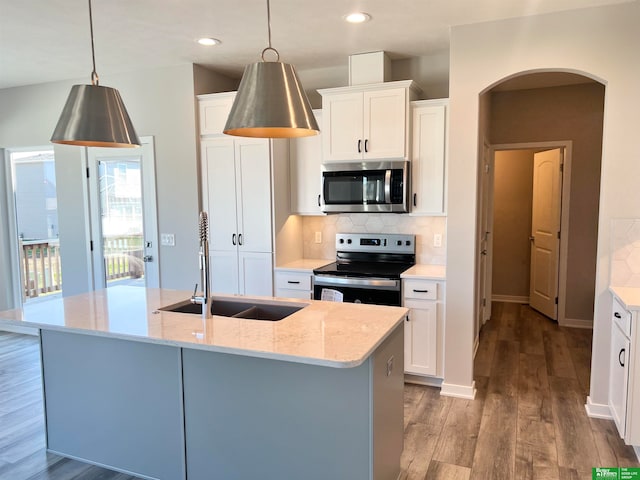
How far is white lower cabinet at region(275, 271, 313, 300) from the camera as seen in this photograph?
405 centimetres

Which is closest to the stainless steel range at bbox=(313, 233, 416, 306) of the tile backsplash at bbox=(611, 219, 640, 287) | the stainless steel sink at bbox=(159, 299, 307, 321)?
the stainless steel sink at bbox=(159, 299, 307, 321)

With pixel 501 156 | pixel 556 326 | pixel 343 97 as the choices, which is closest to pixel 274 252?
pixel 343 97

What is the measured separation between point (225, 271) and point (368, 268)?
137 centimetres

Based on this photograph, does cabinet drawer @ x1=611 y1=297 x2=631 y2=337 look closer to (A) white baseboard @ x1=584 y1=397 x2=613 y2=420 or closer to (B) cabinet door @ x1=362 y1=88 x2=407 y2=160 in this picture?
(A) white baseboard @ x1=584 y1=397 x2=613 y2=420

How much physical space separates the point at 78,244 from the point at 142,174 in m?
1.12

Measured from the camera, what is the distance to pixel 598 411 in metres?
3.18

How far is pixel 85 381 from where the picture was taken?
2596mm

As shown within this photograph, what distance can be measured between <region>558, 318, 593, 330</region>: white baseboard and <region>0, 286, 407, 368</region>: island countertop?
3840 millimetres

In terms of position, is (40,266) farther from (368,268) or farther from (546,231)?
(546,231)

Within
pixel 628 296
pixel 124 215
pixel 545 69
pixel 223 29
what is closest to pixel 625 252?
pixel 628 296

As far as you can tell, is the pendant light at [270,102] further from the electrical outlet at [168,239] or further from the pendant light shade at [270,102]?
the electrical outlet at [168,239]

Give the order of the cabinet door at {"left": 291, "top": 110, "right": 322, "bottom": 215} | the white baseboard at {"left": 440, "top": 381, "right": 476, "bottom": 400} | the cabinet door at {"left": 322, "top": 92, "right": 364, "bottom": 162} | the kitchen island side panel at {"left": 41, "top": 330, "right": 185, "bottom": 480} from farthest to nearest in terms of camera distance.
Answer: the cabinet door at {"left": 291, "top": 110, "right": 322, "bottom": 215}
the cabinet door at {"left": 322, "top": 92, "right": 364, "bottom": 162}
the white baseboard at {"left": 440, "top": 381, "right": 476, "bottom": 400}
the kitchen island side panel at {"left": 41, "top": 330, "right": 185, "bottom": 480}

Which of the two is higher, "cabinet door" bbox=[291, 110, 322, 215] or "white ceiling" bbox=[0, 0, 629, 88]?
"white ceiling" bbox=[0, 0, 629, 88]

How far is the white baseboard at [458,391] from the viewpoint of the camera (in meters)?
3.53
